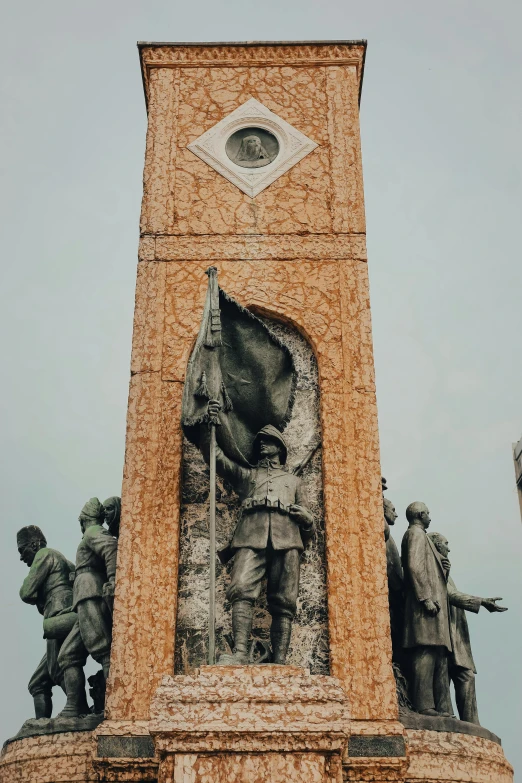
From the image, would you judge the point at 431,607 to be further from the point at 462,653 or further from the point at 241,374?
the point at 241,374

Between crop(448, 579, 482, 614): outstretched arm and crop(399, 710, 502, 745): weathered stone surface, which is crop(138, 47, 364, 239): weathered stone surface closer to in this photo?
crop(448, 579, 482, 614): outstretched arm

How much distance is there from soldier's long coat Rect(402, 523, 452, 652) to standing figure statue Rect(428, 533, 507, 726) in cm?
13

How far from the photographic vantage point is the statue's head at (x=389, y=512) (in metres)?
9.59

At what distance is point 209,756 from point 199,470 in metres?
3.44

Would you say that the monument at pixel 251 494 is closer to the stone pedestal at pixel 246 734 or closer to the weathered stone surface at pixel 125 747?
the weathered stone surface at pixel 125 747

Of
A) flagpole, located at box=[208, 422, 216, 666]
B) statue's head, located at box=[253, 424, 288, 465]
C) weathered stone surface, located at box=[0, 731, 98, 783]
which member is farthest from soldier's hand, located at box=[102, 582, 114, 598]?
statue's head, located at box=[253, 424, 288, 465]

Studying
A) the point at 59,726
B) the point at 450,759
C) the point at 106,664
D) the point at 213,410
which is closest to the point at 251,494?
the point at 213,410

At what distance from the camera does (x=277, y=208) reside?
34.6ft

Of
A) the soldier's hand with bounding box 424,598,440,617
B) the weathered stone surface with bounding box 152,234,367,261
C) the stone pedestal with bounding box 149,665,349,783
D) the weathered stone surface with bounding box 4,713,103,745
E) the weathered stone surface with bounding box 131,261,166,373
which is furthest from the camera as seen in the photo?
the weathered stone surface with bounding box 152,234,367,261

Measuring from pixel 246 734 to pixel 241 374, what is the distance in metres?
3.44

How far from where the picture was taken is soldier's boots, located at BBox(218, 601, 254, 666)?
25.9ft

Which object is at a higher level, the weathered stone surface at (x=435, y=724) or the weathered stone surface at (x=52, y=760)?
the weathered stone surface at (x=435, y=724)

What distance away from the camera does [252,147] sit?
10.8m

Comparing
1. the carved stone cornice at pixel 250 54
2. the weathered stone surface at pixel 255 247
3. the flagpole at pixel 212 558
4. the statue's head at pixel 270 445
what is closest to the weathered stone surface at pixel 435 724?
the flagpole at pixel 212 558
